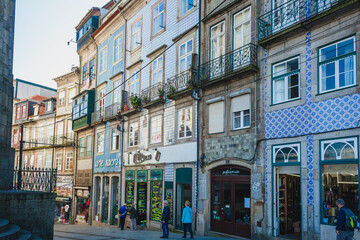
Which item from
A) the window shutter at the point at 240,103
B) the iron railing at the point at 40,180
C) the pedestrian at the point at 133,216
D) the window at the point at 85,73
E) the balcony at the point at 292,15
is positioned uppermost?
the window at the point at 85,73

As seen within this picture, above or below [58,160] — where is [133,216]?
below

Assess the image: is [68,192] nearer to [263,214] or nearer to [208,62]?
[208,62]

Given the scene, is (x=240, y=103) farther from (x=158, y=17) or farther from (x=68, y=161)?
(x=68, y=161)

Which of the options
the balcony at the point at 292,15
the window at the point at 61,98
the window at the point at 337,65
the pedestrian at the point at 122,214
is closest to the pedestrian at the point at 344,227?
the window at the point at 337,65

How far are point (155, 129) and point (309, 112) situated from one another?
459 inches

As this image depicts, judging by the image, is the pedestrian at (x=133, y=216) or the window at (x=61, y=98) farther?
the window at (x=61, y=98)

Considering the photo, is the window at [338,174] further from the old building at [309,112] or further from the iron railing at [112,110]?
the iron railing at [112,110]

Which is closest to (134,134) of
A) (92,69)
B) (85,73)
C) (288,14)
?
(92,69)

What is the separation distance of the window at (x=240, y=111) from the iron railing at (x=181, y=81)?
9.71ft

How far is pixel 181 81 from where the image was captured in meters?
20.8

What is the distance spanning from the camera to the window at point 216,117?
18.0 m

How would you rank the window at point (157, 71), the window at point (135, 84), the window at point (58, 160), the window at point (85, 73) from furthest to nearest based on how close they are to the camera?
the window at point (58, 160)
the window at point (85, 73)
the window at point (135, 84)
the window at point (157, 71)

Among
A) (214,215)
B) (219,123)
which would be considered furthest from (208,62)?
(214,215)

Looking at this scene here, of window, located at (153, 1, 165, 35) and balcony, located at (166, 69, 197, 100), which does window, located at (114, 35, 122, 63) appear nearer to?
window, located at (153, 1, 165, 35)
